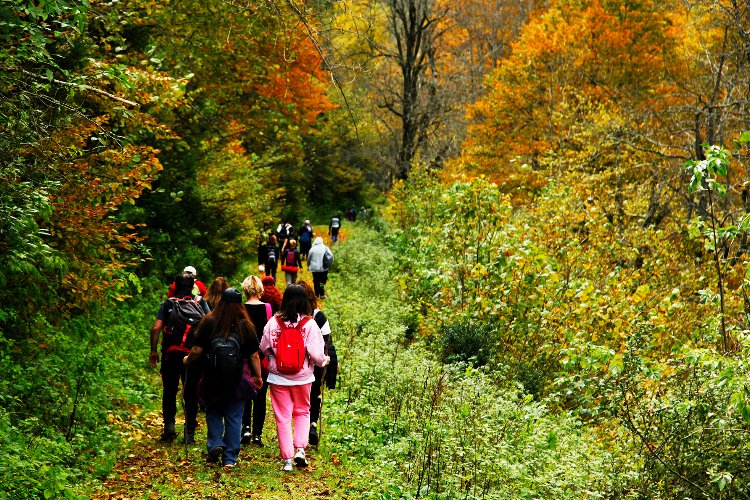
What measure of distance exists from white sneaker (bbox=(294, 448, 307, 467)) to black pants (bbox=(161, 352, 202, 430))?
1.31 m

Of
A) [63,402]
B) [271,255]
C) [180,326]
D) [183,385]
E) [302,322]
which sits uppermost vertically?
[302,322]

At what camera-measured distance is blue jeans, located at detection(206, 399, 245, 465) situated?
7527 millimetres

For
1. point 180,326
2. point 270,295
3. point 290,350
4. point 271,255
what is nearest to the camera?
point 290,350

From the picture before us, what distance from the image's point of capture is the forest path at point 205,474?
6.82 meters

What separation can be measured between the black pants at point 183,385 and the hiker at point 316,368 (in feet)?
4.35

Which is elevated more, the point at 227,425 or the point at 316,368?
the point at 316,368

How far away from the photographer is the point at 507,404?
9469 mm

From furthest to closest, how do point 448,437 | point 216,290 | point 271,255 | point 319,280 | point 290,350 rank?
point 271,255 < point 319,280 < point 216,290 < point 448,437 < point 290,350

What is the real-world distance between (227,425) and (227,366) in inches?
29.0

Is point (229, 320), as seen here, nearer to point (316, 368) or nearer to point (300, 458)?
point (316, 368)

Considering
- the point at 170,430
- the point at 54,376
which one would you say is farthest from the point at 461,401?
→ the point at 54,376

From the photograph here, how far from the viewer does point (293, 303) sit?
7477 mm

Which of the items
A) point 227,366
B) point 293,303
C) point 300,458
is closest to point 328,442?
point 300,458

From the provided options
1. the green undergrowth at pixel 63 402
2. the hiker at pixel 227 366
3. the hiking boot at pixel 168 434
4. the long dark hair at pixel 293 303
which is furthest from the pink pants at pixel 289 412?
the green undergrowth at pixel 63 402
